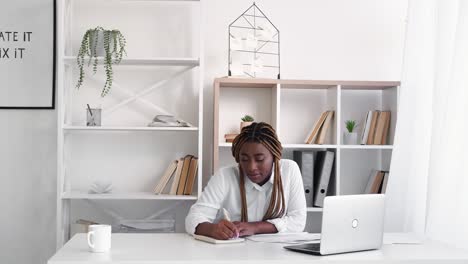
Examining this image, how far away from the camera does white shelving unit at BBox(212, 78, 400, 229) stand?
12.7ft

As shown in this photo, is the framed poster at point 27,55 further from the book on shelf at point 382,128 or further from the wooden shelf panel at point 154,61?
the book on shelf at point 382,128

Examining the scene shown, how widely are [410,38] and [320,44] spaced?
28.9 inches

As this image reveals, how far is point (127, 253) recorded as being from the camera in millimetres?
2227

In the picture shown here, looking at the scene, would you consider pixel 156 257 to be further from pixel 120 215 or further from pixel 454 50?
pixel 120 215

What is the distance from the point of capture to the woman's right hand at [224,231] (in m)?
2.53

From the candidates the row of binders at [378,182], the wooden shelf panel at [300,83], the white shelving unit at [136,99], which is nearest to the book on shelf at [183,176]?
the white shelving unit at [136,99]

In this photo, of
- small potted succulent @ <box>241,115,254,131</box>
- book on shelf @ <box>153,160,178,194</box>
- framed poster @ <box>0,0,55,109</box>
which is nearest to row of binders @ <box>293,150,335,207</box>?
small potted succulent @ <box>241,115,254,131</box>

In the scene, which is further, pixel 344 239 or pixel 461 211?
pixel 461 211

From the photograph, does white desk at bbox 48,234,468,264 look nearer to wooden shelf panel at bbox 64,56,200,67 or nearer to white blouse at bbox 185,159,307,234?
white blouse at bbox 185,159,307,234

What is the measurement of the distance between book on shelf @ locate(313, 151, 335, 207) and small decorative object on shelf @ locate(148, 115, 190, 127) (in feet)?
2.75

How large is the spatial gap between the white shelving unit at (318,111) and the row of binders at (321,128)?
4 centimetres

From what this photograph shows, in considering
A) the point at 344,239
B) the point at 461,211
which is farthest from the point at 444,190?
the point at 344,239

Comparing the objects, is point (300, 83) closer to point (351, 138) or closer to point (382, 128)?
point (351, 138)

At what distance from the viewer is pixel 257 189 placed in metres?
3.03
